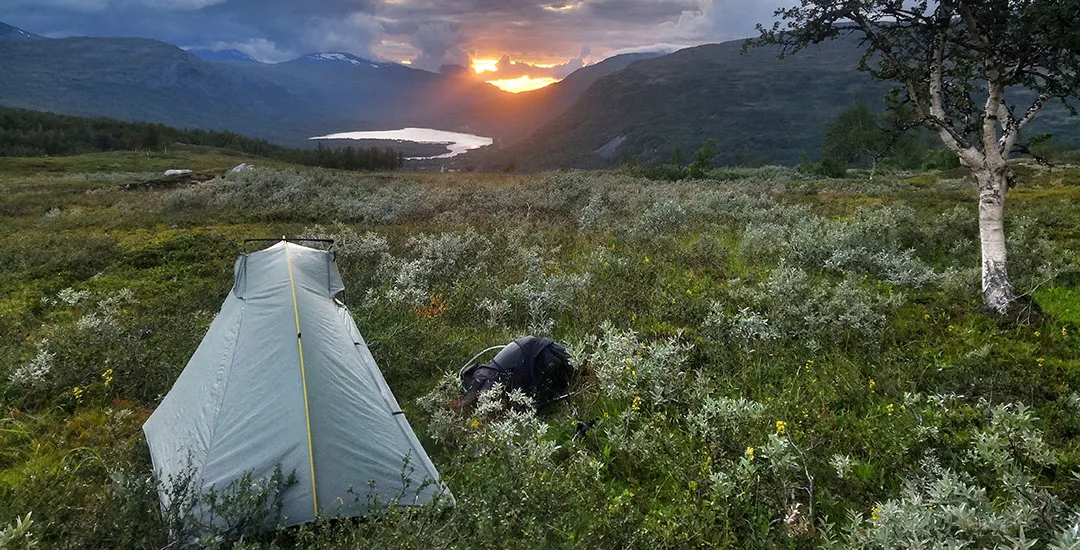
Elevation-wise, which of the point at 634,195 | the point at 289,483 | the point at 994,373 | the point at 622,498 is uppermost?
the point at 634,195

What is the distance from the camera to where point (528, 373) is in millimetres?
7598

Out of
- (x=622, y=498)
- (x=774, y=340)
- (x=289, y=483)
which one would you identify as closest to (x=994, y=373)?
(x=774, y=340)

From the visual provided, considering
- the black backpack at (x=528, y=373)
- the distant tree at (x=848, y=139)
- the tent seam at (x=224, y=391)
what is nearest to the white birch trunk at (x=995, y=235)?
the black backpack at (x=528, y=373)

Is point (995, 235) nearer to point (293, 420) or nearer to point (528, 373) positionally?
point (528, 373)

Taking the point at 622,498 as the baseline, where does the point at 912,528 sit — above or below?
above

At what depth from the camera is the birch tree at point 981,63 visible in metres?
8.27

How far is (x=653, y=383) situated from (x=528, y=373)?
5.85 feet

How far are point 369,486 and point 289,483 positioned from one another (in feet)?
2.38

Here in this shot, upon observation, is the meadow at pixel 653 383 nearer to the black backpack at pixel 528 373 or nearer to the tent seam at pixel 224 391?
the black backpack at pixel 528 373

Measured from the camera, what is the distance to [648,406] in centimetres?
719

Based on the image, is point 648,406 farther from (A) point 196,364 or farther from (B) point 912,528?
(A) point 196,364

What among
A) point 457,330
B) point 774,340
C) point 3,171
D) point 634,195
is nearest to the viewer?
point 774,340

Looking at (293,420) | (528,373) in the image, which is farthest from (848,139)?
(293,420)

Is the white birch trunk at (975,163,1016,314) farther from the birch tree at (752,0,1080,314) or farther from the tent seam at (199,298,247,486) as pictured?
the tent seam at (199,298,247,486)
